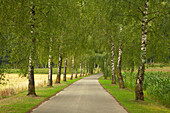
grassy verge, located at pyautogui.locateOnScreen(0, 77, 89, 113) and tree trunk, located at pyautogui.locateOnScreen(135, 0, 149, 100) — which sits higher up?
tree trunk, located at pyautogui.locateOnScreen(135, 0, 149, 100)

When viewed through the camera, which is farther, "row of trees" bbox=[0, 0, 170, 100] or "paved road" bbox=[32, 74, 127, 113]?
"paved road" bbox=[32, 74, 127, 113]

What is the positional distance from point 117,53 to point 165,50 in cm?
1135

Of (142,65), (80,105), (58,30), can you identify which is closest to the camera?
(80,105)

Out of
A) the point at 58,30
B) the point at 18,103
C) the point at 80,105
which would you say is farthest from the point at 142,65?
the point at 18,103

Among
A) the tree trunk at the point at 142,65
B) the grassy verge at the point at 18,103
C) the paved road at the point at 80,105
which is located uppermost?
the tree trunk at the point at 142,65

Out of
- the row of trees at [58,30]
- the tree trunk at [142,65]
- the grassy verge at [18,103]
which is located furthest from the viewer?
the tree trunk at [142,65]

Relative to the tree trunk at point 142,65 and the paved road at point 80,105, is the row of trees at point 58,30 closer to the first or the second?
the tree trunk at point 142,65

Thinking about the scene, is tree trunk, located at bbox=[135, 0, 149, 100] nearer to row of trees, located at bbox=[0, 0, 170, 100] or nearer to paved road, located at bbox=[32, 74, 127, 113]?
row of trees, located at bbox=[0, 0, 170, 100]

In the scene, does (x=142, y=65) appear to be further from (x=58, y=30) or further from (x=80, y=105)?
(x=58, y=30)

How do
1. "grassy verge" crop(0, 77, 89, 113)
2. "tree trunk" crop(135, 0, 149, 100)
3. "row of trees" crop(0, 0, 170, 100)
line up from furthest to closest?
"tree trunk" crop(135, 0, 149, 100) → "grassy verge" crop(0, 77, 89, 113) → "row of trees" crop(0, 0, 170, 100)

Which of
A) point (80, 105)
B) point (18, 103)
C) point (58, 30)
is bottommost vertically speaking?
point (80, 105)

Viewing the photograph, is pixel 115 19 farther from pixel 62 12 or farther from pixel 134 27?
pixel 62 12

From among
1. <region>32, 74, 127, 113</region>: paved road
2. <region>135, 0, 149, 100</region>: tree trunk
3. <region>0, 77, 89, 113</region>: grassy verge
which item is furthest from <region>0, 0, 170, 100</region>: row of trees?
<region>32, 74, 127, 113</region>: paved road

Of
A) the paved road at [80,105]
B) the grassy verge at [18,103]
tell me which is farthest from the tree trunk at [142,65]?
the grassy verge at [18,103]
